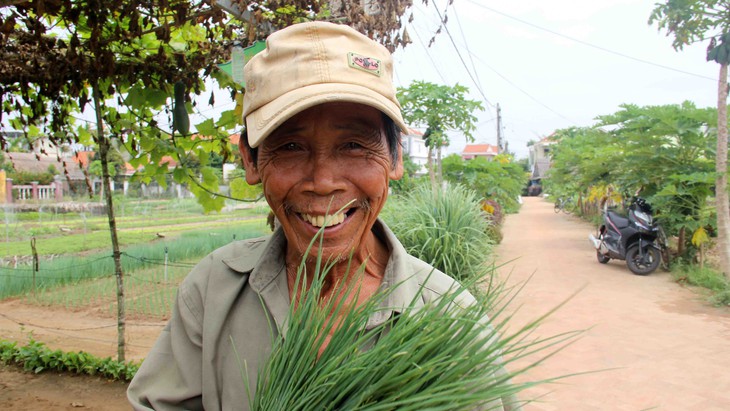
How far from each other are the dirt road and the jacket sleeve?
1215 millimetres

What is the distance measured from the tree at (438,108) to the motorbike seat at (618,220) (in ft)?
9.43

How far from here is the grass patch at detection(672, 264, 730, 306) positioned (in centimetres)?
673

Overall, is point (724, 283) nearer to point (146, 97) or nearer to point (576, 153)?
point (146, 97)

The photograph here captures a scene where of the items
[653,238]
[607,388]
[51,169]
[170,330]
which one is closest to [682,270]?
[653,238]

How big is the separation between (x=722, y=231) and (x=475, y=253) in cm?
437

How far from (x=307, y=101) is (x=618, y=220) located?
9050 mm

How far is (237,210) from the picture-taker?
28.2m

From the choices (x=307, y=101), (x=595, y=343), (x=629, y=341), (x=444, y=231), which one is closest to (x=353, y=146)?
(x=307, y=101)

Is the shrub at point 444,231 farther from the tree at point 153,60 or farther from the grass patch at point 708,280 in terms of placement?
the grass patch at point 708,280

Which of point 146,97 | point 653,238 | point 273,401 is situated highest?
point 146,97

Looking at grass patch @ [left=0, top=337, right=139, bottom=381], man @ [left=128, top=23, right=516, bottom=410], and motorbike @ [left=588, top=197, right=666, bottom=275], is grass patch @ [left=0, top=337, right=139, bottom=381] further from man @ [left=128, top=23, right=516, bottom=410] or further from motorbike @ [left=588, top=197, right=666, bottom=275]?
motorbike @ [left=588, top=197, right=666, bottom=275]

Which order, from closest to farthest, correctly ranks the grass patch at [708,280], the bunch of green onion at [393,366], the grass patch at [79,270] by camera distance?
the bunch of green onion at [393,366] → the grass patch at [708,280] → the grass patch at [79,270]

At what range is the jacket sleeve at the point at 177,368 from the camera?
104 centimetres

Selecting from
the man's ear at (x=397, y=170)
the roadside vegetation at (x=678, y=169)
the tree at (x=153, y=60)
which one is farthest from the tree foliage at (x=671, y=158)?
the man's ear at (x=397, y=170)
